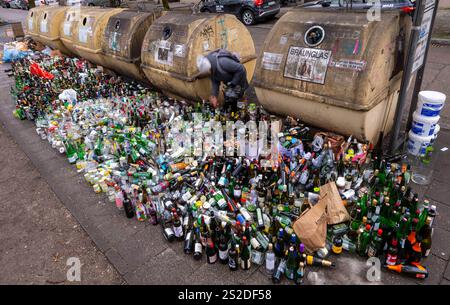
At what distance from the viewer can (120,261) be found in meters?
3.79

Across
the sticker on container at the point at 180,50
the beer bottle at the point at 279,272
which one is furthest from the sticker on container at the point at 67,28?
the beer bottle at the point at 279,272

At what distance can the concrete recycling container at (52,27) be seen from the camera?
11.3 meters

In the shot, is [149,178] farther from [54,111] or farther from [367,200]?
[54,111]

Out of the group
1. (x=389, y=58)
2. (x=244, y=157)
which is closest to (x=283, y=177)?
(x=244, y=157)

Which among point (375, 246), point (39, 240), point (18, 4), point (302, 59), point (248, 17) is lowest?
point (39, 240)

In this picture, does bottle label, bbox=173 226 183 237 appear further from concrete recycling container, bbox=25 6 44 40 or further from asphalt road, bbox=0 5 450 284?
concrete recycling container, bbox=25 6 44 40

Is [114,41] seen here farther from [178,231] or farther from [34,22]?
[34,22]

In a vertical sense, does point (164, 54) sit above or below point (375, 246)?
above

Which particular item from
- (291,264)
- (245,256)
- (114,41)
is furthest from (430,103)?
(114,41)

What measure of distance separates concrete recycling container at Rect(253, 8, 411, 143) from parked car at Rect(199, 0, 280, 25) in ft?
33.4

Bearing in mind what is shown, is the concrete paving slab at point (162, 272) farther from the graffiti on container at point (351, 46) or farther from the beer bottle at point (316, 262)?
the graffiti on container at point (351, 46)

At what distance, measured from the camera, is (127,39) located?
7.71 m

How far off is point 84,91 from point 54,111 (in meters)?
1.17

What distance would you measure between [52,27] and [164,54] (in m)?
7.14
